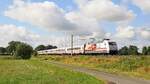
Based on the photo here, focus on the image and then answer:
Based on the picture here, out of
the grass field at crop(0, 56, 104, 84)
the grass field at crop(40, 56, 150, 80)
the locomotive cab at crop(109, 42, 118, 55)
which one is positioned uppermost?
the locomotive cab at crop(109, 42, 118, 55)

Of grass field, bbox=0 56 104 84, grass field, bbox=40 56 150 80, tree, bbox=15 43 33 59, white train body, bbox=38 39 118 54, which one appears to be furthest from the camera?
tree, bbox=15 43 33 59

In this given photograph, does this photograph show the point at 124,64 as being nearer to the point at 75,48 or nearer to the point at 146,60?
the point at 146,60

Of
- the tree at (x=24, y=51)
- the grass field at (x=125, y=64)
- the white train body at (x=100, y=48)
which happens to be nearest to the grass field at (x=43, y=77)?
the grass field at (x=125, y=64)

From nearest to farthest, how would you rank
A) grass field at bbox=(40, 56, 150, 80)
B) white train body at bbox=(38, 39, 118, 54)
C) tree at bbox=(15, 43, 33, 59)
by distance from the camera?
grass field at bbox=(40, 56, 150, 80), white train body at bbox=(38, 39, 118, 54), tree at bbox=(15, 43, 33, 59)

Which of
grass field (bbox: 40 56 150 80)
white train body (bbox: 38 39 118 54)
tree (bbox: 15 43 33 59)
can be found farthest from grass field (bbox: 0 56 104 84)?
tree (bbox: 15 43 33 59)

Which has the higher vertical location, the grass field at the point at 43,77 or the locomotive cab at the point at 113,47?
the locomotive cab at the point at 113,47

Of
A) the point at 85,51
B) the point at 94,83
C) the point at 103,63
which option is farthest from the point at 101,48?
the point at 94,83

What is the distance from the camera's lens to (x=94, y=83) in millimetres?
28344

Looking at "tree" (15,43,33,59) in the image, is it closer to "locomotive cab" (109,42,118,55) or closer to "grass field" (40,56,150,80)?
"locomotive cab" (109,42,118,55)

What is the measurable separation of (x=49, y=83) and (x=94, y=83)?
13.0ft

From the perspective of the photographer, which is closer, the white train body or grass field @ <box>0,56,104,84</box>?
grass field @ <box>0,56,104,84</box>

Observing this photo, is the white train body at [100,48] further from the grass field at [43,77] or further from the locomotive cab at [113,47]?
→ the grass field at [43,77]

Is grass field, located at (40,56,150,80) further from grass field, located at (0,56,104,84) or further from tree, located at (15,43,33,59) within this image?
tree, located at (15,43,33,59)

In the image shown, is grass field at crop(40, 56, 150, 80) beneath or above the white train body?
beneath
